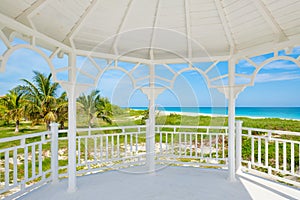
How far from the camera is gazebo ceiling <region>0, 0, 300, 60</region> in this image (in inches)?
111

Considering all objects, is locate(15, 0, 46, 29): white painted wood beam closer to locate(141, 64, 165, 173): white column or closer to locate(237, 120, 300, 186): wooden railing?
locate(141, 64, 165, 173): white column

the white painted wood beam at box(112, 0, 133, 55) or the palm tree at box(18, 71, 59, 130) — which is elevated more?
the white painted wood beam at box(112, 0, 133, 55)

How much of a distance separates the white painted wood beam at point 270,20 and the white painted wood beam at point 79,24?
7.59 feet

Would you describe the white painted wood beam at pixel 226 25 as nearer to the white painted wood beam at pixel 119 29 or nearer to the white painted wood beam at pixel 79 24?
→ the white painted wood beam at pixel 119 29

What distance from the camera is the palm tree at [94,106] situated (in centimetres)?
326

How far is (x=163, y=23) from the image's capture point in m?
3.48

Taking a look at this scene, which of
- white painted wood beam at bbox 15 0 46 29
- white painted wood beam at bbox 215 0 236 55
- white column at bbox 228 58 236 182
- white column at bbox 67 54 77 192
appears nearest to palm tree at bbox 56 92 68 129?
white column at bbox 67 54 77 192

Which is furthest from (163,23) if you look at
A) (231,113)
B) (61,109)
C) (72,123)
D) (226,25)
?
(61,109)

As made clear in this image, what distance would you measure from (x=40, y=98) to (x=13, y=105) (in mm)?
1643

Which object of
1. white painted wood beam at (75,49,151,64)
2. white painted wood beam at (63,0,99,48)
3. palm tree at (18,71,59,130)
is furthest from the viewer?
palm tree at (18,71,59,130)

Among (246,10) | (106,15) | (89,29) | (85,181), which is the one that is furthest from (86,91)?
(246,10)

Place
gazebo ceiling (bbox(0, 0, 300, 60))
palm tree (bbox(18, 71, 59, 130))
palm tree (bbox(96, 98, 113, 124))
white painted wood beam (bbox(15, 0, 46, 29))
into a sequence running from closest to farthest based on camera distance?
white painted wood beam (bbox(15, 0, 46, 29))
gazebo ceiling (bbox(0, 0, 300, 60))
palm tree (bbox(96, 98, 113, 124))
palm tree (bbox(18, 71, 59, 130))

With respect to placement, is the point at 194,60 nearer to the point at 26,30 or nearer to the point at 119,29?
the point at 119,29

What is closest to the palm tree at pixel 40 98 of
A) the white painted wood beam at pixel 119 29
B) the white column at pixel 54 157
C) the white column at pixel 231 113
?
the white column at pixel 54 157
